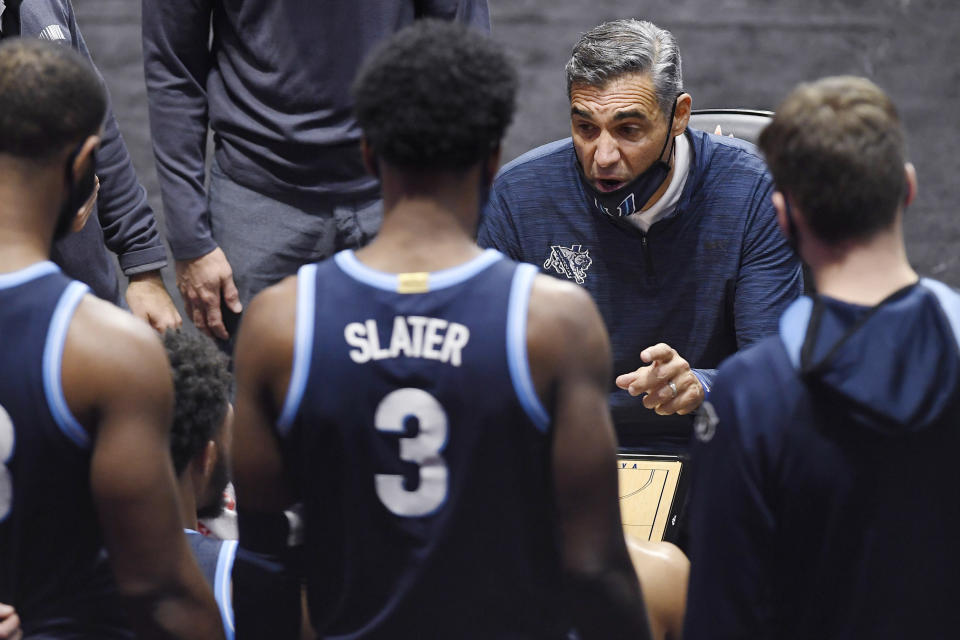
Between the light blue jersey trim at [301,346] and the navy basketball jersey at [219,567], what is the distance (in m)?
0.37

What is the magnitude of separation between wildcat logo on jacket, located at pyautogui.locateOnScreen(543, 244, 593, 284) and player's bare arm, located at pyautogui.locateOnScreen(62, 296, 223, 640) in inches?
53.6

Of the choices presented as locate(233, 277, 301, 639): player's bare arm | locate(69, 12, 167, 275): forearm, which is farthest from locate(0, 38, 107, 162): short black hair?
locate(69, 12, 167, 275): forearm

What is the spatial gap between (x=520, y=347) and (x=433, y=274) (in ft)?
0.44

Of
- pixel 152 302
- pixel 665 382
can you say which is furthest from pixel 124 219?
pixel 665 382

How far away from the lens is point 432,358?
140 cm

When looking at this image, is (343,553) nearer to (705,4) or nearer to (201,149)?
(201,149)

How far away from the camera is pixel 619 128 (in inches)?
103

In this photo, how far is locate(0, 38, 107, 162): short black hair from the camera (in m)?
1.44

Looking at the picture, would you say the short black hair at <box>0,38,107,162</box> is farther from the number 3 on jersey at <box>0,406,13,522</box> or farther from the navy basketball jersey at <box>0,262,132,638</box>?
the number 3 on jersey at <box>0,406,13,522</box>

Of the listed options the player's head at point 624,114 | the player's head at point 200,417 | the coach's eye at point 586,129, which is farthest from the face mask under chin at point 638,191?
the player's head at point 200,417

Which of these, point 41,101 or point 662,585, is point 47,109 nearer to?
point 41,101

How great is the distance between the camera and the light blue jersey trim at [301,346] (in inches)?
55.6

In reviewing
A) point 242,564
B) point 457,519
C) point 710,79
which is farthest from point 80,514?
point 710,79

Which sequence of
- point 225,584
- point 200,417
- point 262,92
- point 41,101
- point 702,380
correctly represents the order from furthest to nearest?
point 262,92
point 702,380
point 200,417
point 225,584
point 41,101
